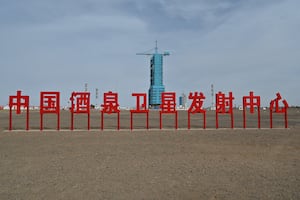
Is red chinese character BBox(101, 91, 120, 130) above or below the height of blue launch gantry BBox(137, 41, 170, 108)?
below

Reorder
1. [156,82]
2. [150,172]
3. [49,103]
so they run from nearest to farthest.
Result: 1. [150,172]
2. [49,103]
3. [156,82]

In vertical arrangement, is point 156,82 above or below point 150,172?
above

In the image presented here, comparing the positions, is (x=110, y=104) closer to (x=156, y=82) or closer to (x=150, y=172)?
(x=150, y=172)

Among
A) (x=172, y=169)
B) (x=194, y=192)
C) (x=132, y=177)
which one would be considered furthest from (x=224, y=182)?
(x=132, y=177)

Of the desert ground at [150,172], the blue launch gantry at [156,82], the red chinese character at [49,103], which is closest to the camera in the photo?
the desert ground at [150,172]

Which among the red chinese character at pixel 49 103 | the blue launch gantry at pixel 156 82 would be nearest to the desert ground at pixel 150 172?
the red chinese character at pixel 49 103

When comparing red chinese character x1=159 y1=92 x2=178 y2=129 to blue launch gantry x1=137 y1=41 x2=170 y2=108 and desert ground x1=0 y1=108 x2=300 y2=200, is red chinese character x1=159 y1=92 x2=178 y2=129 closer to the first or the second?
desert ground x1=0 y1=108 x2=300 y2=200

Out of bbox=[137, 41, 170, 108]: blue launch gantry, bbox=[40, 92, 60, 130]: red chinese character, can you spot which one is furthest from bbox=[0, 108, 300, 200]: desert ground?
bbox=[137, 41, 170, 108]: blue launch gantry

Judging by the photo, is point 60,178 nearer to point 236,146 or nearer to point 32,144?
point 32,144

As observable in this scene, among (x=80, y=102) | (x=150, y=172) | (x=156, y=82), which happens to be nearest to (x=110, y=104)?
(x=80, y=102)

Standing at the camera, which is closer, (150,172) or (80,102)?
(150,172)

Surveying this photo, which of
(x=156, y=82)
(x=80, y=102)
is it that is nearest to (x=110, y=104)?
(x=80, y=102)

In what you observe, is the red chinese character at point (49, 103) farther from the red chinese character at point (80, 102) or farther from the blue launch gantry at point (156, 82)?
the blue launch gantry at point (156, 82)

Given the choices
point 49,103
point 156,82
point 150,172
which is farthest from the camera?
point 156,82
